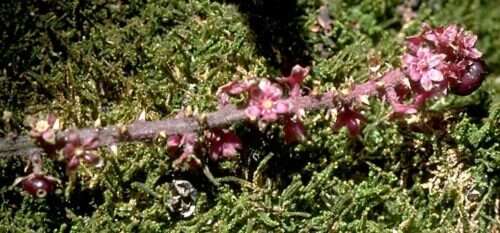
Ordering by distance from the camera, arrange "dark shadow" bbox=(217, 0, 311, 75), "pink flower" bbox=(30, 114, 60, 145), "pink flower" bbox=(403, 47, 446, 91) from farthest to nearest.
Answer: "dark shadow" bbox=(217, 0, 311, 75) < "pink flower" bbox=(403, 47, 446, 91) < "pink flower" bbox=(30, 114, 60, 145)

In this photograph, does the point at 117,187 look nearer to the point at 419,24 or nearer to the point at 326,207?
the point at 326,207

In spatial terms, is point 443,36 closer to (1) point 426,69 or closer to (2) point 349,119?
(1) point 426,69

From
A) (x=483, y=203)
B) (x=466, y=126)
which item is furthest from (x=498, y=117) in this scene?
(x=483, y=203)

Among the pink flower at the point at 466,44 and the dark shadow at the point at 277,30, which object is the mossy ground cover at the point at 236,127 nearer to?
the dark shadow at the point at 277,30

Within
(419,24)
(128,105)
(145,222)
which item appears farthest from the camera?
(419,24)

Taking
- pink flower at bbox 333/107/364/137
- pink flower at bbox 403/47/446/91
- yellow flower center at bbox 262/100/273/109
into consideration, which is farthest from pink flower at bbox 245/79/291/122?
pink flower at bbox 403/47/446/91

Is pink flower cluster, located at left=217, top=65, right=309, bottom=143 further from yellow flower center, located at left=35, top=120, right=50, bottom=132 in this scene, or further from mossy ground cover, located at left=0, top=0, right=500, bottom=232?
yellow flower center, located at left=35, top=120, right=50, bottom=132

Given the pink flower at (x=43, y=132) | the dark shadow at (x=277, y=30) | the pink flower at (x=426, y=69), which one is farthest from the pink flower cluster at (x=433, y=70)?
the pink flower at (x=43, y=132)
